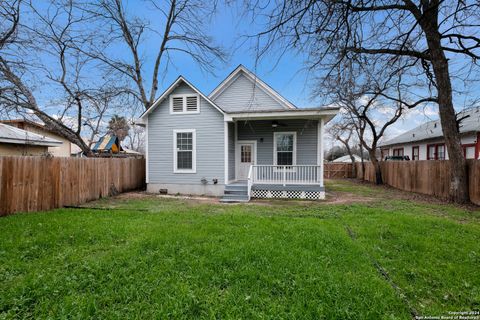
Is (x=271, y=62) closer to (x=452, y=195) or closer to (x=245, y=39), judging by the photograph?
(x=245, y=39)

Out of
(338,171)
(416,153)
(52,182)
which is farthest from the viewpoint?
(338,171)

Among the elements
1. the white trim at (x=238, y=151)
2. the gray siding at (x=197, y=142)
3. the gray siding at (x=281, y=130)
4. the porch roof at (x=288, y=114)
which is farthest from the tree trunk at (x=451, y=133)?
the gray siding at (x=197, y=142)

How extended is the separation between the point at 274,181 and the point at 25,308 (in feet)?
31.4

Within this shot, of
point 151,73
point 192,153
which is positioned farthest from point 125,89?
point 192,153

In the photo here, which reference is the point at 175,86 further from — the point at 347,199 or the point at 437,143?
the point at 437,143

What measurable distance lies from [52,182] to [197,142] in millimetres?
5801

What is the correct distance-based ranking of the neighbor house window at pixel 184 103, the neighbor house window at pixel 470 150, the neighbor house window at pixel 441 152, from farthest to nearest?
1. the neighbor house window at pixel 441 152
2. the neighbor house window at pixel 470 150
3. the neighbor house window at pixel 184 103

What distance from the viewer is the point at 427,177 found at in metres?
11.8

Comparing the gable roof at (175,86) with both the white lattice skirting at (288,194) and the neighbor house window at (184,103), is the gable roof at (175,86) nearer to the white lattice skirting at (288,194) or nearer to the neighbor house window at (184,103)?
the neighbor house window at (184,103)

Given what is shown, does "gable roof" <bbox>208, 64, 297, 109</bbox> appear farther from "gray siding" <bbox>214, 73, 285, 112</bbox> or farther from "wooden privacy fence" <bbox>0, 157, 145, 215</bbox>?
"wooden privacy fence" <bbox>0, 157, 145, 215</bbox>

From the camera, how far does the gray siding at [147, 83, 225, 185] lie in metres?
11.4

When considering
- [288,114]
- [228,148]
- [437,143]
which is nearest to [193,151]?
[228,148]

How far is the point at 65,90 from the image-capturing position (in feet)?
42.0

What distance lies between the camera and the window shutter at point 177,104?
38.4ft
